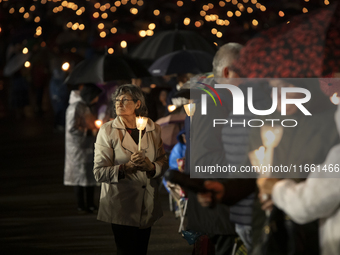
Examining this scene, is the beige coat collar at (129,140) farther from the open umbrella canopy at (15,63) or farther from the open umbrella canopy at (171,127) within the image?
the open umbrella canopy at (15,63)

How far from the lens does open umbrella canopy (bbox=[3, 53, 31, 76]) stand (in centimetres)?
1833

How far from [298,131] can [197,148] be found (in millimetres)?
1096

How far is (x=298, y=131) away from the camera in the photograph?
11.0 ft

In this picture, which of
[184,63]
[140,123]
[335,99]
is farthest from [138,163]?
[184,63]

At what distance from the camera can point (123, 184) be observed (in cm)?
497

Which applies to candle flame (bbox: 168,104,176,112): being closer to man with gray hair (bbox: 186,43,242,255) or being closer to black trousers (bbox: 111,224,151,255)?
black trousers (bbox: 111,224,151,255)

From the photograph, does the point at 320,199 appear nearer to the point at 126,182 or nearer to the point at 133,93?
the point at 126,182

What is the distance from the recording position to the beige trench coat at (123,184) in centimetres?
493

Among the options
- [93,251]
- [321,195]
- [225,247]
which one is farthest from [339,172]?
[93,251]

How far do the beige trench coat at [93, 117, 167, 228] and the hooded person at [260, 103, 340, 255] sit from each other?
6.82ft

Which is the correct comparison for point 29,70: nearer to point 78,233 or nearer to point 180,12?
point 180,12

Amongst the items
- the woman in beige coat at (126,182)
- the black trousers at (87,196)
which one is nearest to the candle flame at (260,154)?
the woman in beige coat at (126,182)

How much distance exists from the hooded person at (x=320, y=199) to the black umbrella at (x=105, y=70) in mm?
5526

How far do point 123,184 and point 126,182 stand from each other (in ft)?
0.10
